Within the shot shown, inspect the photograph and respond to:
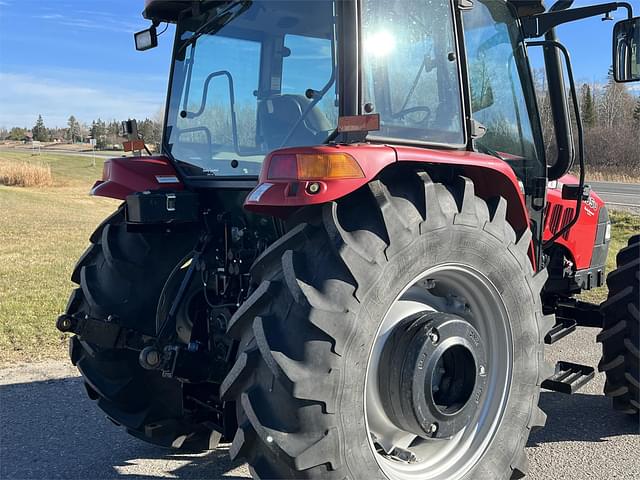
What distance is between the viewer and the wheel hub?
94.7 inches

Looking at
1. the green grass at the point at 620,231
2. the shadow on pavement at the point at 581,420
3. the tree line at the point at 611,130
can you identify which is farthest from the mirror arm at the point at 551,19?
the tree line at the point at 611,130

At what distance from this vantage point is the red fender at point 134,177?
326cm

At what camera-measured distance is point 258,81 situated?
10.4 ft

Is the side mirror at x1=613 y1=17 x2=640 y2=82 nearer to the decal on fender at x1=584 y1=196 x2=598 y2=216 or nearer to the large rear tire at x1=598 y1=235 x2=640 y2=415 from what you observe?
the large rear tire at x1=598 y1=235 x2=640 y2=415

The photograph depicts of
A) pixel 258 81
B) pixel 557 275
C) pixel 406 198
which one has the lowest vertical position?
pixel 557 275

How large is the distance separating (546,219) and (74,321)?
297cm

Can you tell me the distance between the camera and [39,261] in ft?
30.9

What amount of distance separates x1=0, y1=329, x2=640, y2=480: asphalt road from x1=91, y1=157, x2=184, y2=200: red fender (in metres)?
1.44

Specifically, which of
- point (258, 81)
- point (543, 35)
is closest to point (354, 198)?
point (258, 81)

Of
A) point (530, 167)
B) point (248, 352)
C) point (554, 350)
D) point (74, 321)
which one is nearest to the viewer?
point (248, 352)

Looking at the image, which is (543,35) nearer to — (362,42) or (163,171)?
(362,42)

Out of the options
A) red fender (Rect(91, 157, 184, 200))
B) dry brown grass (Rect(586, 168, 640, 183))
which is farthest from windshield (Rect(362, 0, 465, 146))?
dry brown grass (Rect(586, 168, 640, 183))

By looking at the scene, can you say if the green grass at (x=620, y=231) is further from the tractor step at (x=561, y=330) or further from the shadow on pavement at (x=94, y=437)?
the shadow on pavement at (x=94, y=437)

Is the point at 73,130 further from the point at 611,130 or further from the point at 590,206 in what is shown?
the point at 590,206
